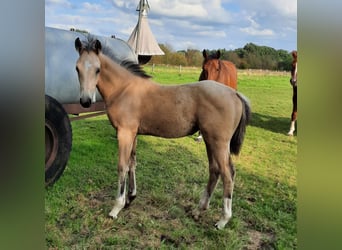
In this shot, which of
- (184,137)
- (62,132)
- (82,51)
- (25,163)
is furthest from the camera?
(184,137)

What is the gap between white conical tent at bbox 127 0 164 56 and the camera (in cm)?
139

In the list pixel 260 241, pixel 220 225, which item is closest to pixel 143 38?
pixel 220 225

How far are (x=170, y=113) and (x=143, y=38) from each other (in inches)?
14.6

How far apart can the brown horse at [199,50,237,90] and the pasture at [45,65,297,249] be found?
1.5 inches

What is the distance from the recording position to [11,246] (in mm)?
903

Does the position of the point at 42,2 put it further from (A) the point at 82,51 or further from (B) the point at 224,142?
(B) the point at 224,142

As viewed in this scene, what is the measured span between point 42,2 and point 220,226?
110 cm

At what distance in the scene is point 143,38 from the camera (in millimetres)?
1429

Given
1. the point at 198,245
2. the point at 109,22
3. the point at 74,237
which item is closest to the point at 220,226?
the point at 198,245

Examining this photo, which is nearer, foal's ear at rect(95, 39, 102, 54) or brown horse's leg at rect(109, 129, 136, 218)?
foal's ear at rect(95, 39, 102, 54)

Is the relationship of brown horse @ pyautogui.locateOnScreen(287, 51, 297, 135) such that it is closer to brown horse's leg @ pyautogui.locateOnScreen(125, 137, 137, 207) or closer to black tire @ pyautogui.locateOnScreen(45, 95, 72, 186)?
brown horse's leg @ pyautogui.locateOnScreen(125, 137, 137, 207)

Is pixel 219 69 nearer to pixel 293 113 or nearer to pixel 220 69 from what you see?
pixel 220 69

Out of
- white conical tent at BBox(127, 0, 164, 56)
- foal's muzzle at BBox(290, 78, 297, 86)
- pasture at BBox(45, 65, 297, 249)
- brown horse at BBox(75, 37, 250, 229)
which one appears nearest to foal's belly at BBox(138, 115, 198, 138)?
brown horse at BBox(75, 37, 250, 229)

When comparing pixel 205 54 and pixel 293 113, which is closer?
pixel 293 113
